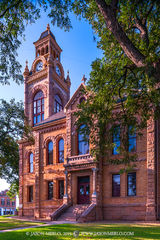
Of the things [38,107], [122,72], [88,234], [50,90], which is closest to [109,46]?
[122,72]

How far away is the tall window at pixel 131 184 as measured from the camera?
21.4 metres

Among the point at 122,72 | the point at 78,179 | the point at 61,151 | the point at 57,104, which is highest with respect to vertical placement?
the point at 57,104

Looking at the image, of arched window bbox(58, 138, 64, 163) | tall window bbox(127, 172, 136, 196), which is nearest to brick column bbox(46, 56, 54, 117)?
arched window bbox(58, 138, 64, 163)

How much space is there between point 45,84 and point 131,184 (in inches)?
1088

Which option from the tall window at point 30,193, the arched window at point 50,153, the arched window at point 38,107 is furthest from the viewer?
the arched window at point 38,107

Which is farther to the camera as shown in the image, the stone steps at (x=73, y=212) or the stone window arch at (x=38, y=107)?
the stone window arch at (x=38, y=107)

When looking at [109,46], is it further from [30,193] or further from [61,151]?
[30,193]

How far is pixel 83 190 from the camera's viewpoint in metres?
24.5

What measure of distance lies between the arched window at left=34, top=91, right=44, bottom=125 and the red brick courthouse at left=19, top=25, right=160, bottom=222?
1220cm

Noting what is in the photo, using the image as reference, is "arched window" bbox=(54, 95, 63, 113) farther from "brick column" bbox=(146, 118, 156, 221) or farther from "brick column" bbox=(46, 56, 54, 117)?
"brick column" bbox=(146, 118, 156, 221)

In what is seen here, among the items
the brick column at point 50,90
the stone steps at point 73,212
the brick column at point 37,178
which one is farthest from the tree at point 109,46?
the brick column at point 50,90

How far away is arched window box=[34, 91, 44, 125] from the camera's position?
4422cm

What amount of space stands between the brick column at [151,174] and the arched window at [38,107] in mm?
26483

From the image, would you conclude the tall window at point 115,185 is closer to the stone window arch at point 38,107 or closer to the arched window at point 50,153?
the arched window at point 50,153
